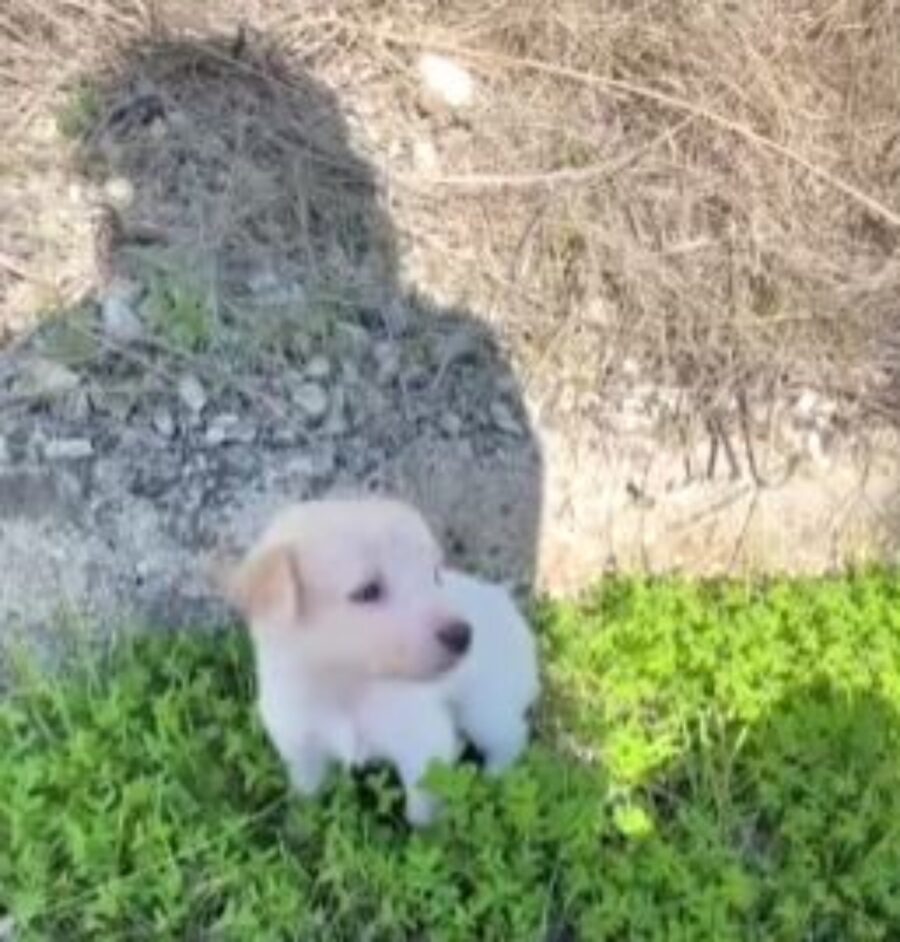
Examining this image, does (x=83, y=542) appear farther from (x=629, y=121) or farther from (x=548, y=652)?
(x=629, y=121)

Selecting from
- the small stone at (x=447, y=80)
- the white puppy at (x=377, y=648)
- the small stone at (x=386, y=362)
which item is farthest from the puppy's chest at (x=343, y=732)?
the small stone at (x=447, y=80)

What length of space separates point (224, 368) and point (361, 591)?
1459 millimetres

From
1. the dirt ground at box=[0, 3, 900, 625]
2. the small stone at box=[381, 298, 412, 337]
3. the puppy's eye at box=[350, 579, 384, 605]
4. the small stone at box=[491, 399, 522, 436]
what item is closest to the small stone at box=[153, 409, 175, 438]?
the dirt ground at box=[0, 3, 900, 625]

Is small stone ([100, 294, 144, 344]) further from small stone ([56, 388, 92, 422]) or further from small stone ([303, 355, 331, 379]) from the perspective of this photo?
small stone ([303, 355, 331, 379])

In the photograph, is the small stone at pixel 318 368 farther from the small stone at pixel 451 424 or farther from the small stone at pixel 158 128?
the small stone at pixel 158 128

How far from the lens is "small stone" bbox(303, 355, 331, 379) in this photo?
5.31 metres

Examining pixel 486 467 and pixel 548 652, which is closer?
pixel 548 652

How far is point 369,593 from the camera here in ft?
12.8

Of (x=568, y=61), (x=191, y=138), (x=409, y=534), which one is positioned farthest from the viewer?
(x=568, y=61)

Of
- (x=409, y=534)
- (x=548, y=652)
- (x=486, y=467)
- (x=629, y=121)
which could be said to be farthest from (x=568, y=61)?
(x=409, y=534)

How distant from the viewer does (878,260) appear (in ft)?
19.7

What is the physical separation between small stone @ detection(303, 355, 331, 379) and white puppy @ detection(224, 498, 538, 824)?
1.01 meters

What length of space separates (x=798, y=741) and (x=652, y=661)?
15.2 inches

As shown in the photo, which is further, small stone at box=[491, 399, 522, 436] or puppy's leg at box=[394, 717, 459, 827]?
small stone at box=[491, 399, 522, 436]
